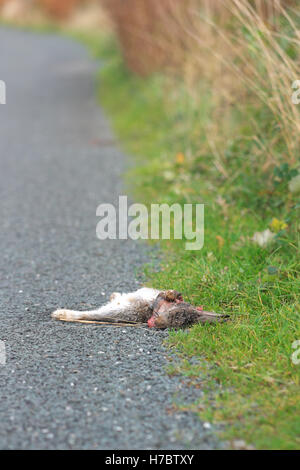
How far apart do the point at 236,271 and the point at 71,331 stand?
109 cm

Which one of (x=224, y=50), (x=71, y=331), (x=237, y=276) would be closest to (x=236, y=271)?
(x=237, y=276)

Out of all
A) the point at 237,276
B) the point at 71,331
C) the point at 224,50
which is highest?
the point at 224,50

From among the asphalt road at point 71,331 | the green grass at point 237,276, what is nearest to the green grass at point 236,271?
the green grass at point 237,276

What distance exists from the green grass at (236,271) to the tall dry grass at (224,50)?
194mm

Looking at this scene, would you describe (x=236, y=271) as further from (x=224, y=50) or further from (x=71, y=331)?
(x=224, y=50)

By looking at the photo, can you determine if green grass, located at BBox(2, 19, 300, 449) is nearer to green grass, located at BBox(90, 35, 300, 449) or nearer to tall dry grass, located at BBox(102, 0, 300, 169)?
green grass, located at BBox(90, 35, 300, 449)

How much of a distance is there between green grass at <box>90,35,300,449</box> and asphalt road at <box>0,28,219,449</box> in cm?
17

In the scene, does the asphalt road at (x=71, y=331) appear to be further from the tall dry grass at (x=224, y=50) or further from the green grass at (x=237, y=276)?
the tall dry grass at (x=224, y=50)

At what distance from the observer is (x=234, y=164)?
5688 millimetres

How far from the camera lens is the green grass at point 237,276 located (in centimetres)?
281

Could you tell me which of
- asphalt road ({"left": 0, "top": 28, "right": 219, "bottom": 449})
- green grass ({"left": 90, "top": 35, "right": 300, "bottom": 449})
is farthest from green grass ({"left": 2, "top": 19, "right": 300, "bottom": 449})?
asphalt road ({"left": 0, "top": 28, "right": 219, "bottom": 449})

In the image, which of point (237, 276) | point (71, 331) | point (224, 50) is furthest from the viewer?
point (224, 50)

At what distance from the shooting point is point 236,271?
13.4 ft

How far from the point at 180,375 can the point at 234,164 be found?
9.59 ft
